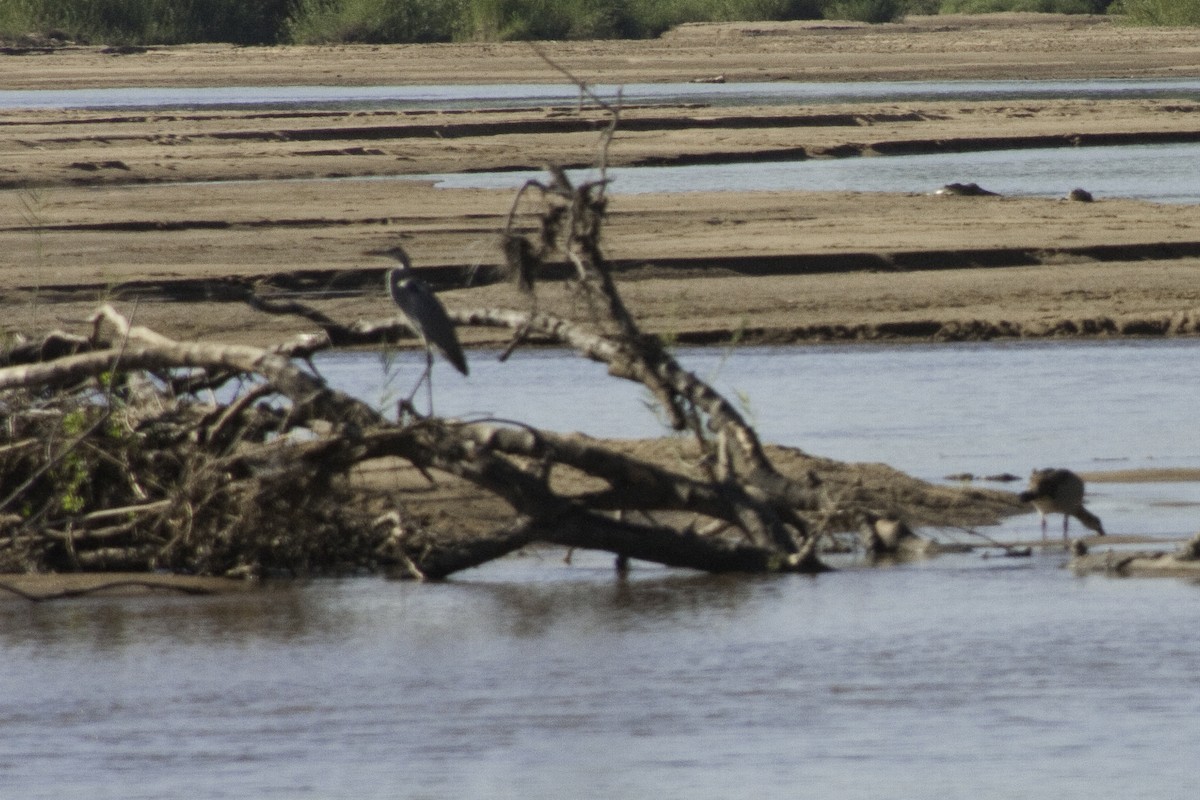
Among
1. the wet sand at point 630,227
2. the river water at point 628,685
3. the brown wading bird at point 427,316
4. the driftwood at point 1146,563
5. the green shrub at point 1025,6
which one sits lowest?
the river water at point 628,685

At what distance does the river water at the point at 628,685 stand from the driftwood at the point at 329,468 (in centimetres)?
23

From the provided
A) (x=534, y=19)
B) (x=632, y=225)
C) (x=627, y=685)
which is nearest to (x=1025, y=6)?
(x=534, y=19)

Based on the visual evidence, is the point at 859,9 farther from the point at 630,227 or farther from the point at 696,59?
the point at 630,227

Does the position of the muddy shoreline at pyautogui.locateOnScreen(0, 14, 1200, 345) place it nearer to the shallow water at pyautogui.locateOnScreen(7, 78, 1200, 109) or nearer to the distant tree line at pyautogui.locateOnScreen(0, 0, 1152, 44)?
the shallow water at pyautogui.locateOnScreen(7, 78, 1200, 109)

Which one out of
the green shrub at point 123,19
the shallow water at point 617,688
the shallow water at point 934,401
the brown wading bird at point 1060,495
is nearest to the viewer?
the shallow water at point 617,688

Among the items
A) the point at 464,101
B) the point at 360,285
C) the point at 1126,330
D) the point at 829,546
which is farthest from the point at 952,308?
the point at 464,101

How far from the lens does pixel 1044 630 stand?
27.7ft

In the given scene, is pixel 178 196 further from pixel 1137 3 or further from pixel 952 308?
pixel 1137 3

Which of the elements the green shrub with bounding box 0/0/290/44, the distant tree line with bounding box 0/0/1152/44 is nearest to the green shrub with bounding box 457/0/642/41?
the distant tree line with bounding box 0/0/1152/44

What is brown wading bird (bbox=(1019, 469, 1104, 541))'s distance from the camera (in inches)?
380

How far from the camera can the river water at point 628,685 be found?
6773 millimetres

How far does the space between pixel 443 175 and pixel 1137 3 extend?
1690 inches

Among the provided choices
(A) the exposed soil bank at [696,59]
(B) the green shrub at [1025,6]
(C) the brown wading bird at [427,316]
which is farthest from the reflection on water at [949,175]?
(B) the green shrub at [1025,6]

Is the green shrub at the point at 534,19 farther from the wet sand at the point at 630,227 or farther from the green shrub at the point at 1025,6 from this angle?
the wet sand at the point at 630,227
